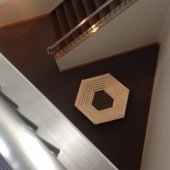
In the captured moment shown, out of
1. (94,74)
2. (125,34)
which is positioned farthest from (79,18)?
(94,74)

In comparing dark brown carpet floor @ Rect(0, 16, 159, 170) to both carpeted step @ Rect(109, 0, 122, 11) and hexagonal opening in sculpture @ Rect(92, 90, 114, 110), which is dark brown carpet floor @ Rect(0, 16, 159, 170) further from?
carpeted step @ Rect(109, 0, 122, 11)

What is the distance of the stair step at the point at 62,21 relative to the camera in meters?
6.74

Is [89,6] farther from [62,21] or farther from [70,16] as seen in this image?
[62,21]

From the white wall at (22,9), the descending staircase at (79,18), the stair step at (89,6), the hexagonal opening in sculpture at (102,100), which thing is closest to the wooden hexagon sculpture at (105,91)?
the hexagonal opening in sculpture at (102,100)

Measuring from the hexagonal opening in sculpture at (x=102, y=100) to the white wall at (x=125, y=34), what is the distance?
2.87 ft

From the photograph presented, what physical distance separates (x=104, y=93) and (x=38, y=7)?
2.87 meters

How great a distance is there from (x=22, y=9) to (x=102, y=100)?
10.2 feet

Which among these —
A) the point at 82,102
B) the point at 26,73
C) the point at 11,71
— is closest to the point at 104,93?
the point at 82,102

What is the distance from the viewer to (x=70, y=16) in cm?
696

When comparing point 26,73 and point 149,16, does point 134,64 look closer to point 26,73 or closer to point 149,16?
point 149,16

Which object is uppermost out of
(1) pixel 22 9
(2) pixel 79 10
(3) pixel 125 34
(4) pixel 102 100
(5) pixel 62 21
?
(1) pixel 22 9

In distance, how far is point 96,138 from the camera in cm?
526

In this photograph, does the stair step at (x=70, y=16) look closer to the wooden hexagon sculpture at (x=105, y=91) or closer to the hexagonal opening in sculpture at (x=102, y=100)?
the wooden hexagon sculpture at (x=105, y=91)

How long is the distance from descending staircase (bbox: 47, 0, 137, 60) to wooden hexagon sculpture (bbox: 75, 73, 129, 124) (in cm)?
83
